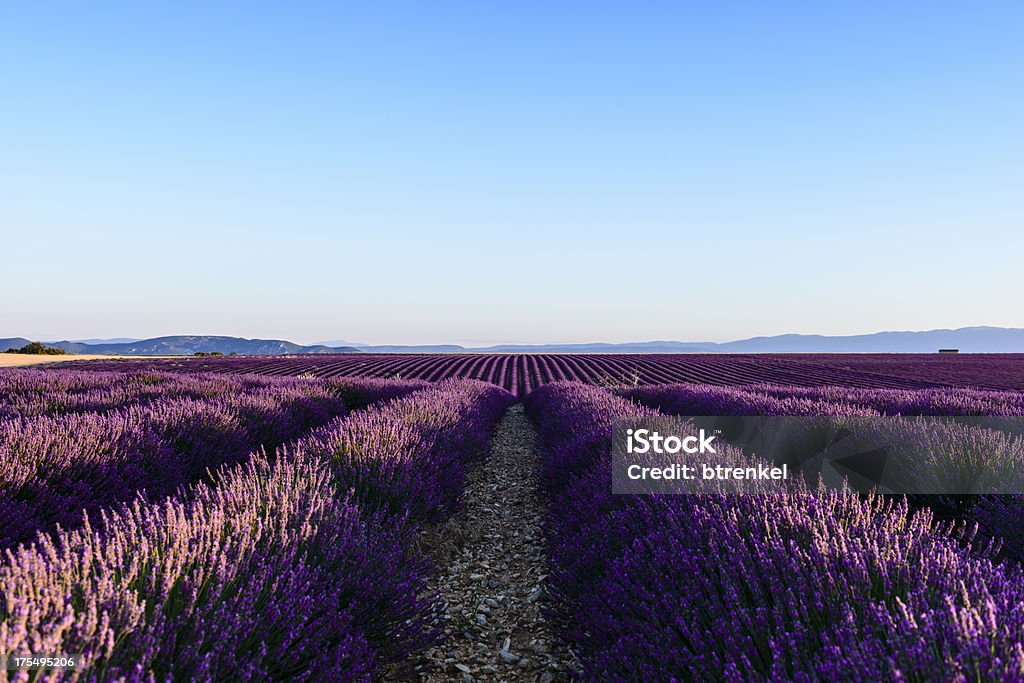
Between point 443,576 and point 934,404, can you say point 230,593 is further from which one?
point 934,404

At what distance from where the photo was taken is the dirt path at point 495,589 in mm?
2705

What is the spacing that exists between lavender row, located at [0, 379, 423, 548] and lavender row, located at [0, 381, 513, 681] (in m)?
1.16

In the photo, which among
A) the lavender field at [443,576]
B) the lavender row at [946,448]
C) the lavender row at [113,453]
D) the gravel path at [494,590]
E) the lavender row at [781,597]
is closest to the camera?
the lavender row at [781,597]

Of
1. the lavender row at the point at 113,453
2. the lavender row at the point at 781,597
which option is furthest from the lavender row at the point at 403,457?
the lavender row at the point at 781,597

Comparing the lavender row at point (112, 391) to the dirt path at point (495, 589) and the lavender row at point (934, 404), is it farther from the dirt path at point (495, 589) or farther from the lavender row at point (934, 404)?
the lavender row at point (934, 404)

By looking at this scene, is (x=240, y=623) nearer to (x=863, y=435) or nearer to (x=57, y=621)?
(x=57, y=621)

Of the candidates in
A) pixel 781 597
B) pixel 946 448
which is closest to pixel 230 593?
pixel 781 597

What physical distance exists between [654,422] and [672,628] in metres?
3.52

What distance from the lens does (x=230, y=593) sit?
1.92 m

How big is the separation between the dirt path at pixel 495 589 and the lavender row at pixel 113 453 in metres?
1.96

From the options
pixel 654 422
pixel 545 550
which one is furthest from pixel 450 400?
pixel 545 550

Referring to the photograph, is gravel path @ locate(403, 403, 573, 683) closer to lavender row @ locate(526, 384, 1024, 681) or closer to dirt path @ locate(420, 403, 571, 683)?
dirt path @ locate(420, 403, 571, 683)

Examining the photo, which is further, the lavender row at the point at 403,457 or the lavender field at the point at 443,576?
the lavender row at the point at 403,457

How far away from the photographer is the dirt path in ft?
8.87
